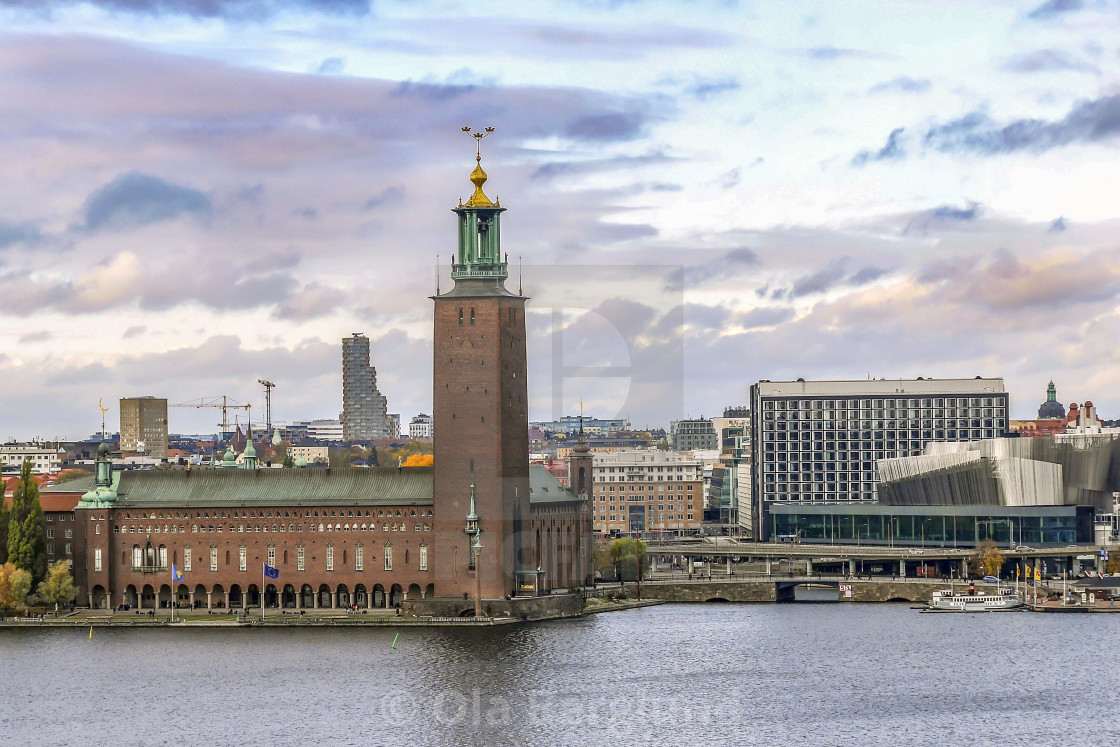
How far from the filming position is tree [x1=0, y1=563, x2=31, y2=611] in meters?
142

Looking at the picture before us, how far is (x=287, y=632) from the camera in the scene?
135m

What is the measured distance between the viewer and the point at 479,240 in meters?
144

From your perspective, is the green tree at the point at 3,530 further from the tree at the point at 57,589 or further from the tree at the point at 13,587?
the tree at the point at 13,587

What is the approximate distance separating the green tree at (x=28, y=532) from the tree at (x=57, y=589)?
1.40 metres

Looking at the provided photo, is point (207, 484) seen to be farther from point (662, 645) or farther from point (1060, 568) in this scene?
point (1060, 568)

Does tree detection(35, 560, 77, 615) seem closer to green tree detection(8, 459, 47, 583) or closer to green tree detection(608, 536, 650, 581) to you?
green tree detection(8, 459, 47, 583)

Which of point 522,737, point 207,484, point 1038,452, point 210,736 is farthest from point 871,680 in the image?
point 1038,452

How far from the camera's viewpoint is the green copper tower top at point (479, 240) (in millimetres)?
143625

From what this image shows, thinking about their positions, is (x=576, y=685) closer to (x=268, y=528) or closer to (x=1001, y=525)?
(x=268, y=528)

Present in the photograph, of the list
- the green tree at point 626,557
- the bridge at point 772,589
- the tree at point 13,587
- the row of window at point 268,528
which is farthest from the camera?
the green tree at point 626,557

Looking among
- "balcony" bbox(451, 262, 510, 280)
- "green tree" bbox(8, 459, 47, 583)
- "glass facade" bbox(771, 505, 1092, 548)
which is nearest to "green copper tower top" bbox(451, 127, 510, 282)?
"balcony" bbox(451, 262, 510, 280)

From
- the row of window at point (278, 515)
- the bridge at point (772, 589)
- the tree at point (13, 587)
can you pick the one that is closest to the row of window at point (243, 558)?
the row of window at point (278, 515)

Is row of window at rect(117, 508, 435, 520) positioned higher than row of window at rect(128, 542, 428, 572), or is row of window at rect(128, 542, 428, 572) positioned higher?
row of window at rect(117, 508, 435, 520)

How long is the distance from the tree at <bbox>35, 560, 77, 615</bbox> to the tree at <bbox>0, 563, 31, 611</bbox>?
3.73 ft
